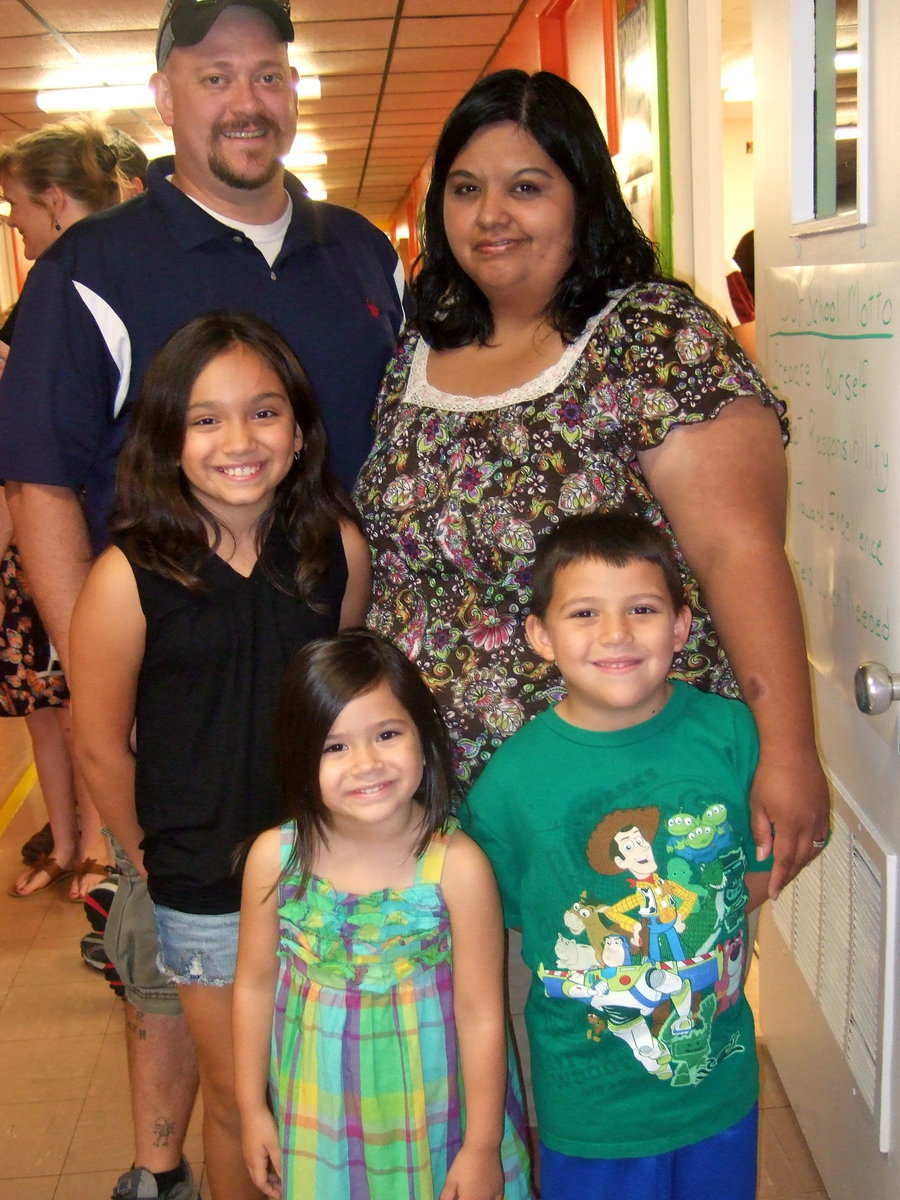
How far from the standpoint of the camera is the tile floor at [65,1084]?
2.23 m

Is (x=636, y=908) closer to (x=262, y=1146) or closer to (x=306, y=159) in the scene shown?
(x=262, y=1146)

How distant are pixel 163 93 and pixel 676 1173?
1828 mm

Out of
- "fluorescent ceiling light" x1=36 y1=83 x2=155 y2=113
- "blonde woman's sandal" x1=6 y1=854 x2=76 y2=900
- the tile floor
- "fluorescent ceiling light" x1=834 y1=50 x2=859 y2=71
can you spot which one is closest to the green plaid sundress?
the tile floor

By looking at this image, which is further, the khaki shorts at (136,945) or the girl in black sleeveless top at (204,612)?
the khaki shorts at (136,945)

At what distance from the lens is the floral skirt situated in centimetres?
340

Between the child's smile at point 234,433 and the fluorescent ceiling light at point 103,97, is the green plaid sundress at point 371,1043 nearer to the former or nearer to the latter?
the child's smile at point 234,433

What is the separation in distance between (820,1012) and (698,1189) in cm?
71

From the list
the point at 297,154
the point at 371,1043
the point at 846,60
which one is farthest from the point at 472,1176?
the point at 297,154

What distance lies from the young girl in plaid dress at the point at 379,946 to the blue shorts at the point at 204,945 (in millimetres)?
148

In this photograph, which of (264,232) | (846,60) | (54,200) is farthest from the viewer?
(54,200)

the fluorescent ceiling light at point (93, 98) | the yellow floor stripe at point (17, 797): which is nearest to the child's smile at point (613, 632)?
the yellow floor stripe at point (17, 797)

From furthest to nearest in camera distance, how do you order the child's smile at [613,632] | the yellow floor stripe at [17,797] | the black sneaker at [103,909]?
the yellow floor stripe at [17,797] → the black sneaker at [103,909] → the child's smile at [613,632]

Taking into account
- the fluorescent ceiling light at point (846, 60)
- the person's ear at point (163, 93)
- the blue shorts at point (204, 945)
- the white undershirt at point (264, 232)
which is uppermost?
the person's ear at point (163, 93)

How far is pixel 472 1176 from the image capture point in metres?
1.41
